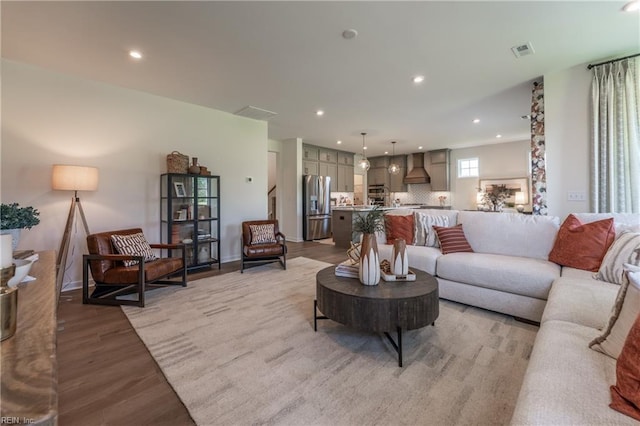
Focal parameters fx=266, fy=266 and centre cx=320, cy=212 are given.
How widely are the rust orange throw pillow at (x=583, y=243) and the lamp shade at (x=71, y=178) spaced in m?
5.15

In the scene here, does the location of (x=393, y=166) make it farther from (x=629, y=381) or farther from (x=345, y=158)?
(x=629, y=381)

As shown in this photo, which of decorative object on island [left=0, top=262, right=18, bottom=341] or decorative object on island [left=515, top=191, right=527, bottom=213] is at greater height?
decorative object on island [left=515, top=191, right=527, bottom=213]

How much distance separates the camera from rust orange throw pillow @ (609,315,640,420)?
2.73 ft

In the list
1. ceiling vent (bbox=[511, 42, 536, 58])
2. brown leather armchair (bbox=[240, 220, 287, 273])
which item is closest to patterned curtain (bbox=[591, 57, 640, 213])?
ceiling vent (bbox=[511, 42, 536, 58])

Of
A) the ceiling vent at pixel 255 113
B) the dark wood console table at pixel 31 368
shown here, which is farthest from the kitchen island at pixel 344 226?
the dark wood console table at pixel 31 368

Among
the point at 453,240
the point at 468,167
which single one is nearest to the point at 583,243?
the point at 453,240

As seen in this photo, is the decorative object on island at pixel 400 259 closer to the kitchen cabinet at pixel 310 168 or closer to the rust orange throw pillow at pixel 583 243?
the rust orange throw pillow at pixel 583 243

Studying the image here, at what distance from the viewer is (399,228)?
366cm

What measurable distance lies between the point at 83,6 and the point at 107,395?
9.47ft

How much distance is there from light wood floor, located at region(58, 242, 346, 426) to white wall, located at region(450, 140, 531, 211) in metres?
8.65

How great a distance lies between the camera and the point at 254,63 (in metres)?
3.04

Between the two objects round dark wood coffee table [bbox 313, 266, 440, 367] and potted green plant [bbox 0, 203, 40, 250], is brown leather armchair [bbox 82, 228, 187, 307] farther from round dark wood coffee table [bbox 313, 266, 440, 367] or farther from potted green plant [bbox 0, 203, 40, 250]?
round dark wood coffee table [bbox 313, 266, 440, 367]

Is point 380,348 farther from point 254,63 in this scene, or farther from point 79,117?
point 79,117

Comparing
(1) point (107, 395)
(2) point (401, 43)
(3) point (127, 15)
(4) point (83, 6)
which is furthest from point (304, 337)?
(4) point (83, 6)
